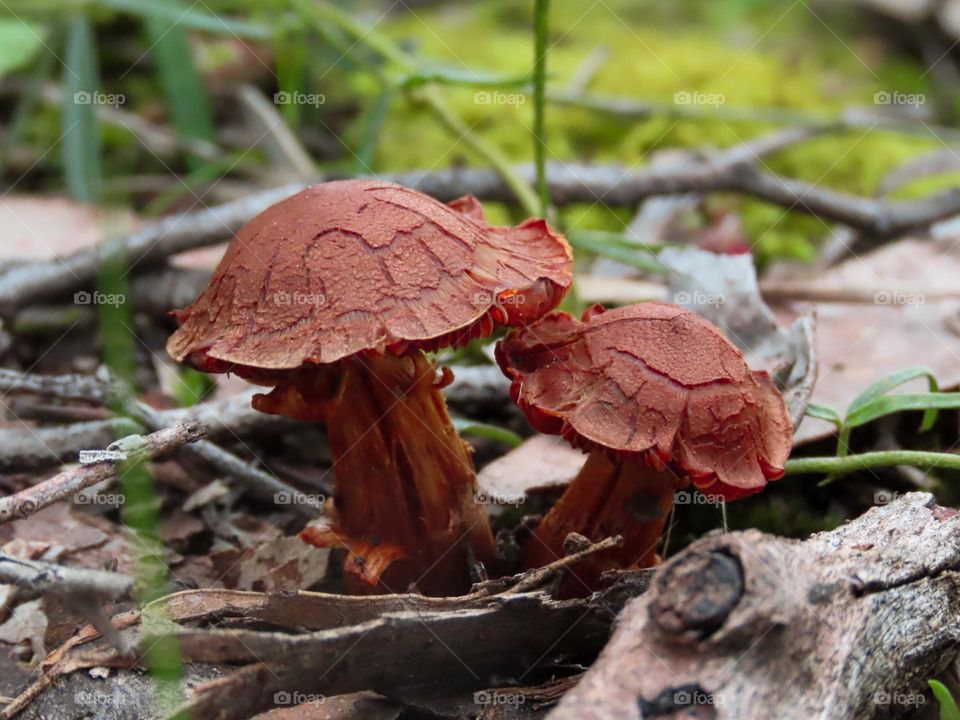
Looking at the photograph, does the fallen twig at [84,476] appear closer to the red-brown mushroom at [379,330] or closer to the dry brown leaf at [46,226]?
the red-brown mushroom at [379,330]

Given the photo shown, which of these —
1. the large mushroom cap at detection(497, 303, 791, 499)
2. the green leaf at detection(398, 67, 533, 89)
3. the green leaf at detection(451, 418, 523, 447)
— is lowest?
the green leaf at detection(451, 418, 523, 447)

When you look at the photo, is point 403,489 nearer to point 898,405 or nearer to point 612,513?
point 612,513

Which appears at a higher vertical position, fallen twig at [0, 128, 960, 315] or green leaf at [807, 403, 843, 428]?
fallen twig at [0, 128, 960, 315]

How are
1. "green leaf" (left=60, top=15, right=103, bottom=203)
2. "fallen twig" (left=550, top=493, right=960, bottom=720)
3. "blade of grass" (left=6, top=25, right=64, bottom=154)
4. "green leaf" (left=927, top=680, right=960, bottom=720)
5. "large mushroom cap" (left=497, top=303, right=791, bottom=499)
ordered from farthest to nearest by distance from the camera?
1. "blade of grass" (left=6, top=25, right=64, bottom=154)
2. "green leaf" (left=60, top=15, right=103, bottom=203)
3. "large mushroom cap" (left=497, top=303, right=791, bottom=499)
4. "green leaf" (left=927, top=680, right=960, bottom=720)
5. "fallen twig" (left=550, top=493, right=960, bottom=720)

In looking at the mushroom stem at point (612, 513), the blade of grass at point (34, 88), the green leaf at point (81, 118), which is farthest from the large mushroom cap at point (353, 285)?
the blade of grass at point (34, 88)

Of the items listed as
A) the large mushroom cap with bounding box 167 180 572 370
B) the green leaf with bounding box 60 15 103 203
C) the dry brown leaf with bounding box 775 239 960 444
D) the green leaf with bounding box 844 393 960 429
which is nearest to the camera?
the large mushroom cap with bounding box 167 180 572 370

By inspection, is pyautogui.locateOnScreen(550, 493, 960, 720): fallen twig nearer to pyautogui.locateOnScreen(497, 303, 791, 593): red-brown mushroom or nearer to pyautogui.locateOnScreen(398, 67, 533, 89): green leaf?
pyautogui.locateOnScreen(497, 303, 791, 593): red-brown mushroom

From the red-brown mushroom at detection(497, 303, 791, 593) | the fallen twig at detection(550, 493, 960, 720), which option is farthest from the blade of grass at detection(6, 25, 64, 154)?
the fallen twig at detection(550, 493, 960, 720)

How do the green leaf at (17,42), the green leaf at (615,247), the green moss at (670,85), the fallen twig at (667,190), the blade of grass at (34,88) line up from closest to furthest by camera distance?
1. the green leaf at (615,247)
2. the fallen twig at (667,190)
3. the green leaf at (17,42)
4. the blade of grass at (34,88)
5. the green moss at (670,85)

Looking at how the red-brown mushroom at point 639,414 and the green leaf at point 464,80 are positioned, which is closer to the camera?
the red-brown mushroom at point 639,414
